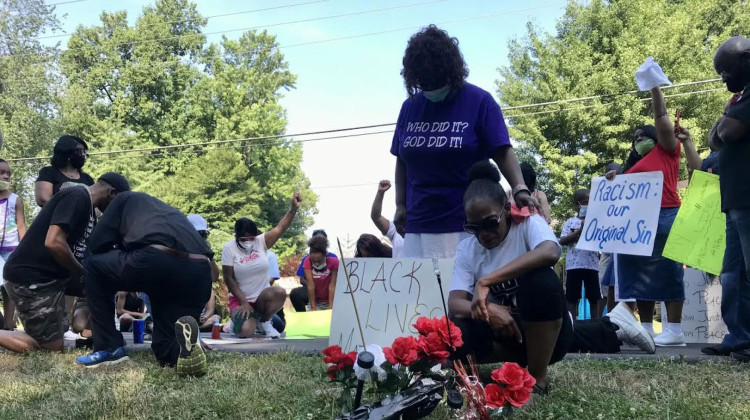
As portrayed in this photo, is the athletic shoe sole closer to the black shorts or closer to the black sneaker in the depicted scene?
the black sneaker

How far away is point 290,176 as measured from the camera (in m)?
39.0

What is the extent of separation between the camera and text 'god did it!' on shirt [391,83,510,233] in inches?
151

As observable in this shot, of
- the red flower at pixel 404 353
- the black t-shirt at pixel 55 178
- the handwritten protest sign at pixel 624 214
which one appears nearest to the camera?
the red flower at pixel 404 353

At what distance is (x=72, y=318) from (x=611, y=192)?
515cm

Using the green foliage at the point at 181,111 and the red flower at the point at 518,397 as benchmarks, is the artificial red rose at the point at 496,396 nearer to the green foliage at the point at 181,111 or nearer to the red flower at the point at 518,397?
the red flower at the point at 518,397

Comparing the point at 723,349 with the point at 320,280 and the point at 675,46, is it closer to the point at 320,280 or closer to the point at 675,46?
the point at 320,280

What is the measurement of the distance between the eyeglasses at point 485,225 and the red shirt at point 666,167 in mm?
3080

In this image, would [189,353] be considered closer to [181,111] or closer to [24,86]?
[24,86]

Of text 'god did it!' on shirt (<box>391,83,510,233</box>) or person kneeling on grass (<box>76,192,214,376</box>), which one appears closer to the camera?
text 'god did it!' on shirt (<box>391,83,510,233</box>)

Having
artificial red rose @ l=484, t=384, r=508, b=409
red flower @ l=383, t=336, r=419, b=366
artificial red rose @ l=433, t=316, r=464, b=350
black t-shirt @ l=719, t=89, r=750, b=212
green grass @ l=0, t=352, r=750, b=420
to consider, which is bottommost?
green grass @ l=0, t=352, r=750, b=420

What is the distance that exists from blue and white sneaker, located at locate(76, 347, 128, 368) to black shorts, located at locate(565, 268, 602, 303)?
16.9 feet

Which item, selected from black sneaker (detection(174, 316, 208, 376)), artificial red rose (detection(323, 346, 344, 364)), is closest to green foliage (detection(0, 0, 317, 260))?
black sneaker (detection(174, 316, 208, 376))

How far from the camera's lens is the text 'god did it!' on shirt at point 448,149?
3.82 meters

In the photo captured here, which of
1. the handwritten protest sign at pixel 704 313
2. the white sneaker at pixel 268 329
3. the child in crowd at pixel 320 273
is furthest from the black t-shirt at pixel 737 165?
the child in crowd at pixel 320 273
